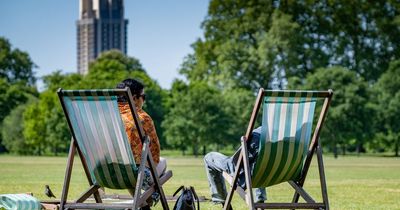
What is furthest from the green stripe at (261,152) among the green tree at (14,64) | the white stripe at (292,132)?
the green tree at (14,64)

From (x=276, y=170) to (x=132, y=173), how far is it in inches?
49.7

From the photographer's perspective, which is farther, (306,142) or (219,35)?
(219,35)

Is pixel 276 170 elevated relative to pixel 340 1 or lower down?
lower down

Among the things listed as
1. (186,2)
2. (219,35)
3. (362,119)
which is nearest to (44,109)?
(219,35)

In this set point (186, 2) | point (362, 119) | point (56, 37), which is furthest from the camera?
point (56, 37)

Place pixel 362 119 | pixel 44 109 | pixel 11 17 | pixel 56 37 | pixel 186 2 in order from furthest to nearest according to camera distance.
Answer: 1. pixel 56 37
2. pixel 11 17
3. pixel 186 2
4. pixel 44 109
5. pixel 362 119

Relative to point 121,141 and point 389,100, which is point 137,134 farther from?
point 389,100

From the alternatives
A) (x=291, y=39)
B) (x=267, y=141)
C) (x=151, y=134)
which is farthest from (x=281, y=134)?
(x=291, y=39)

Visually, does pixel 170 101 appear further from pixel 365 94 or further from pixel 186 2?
pixel 186 2

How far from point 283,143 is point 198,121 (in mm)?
54704

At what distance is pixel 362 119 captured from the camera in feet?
203

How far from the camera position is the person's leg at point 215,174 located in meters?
8.45

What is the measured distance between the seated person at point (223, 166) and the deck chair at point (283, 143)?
0.12 metres

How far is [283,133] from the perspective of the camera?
7645mm
